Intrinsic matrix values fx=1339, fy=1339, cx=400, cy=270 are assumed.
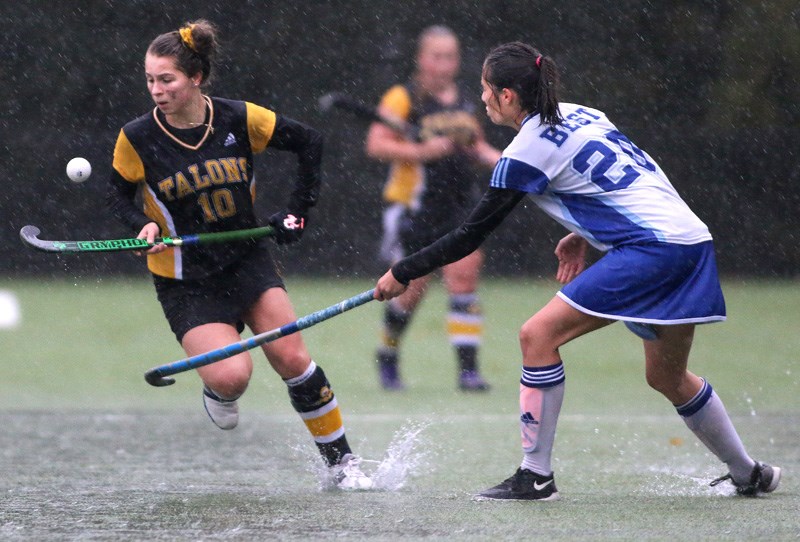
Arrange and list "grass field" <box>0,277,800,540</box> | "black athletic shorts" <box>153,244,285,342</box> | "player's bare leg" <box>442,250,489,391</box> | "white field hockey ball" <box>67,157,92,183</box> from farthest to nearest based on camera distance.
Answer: "player's bare leg" <box>442,250,489,391</box>
"white field hockey ball" <box>67,157,92,183</box>
"black athletic shorts" <box>153,244,285,342</box>
"grass field" <box>0,277,800,540</box>

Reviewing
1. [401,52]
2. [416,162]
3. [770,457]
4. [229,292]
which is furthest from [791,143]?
[229,292]

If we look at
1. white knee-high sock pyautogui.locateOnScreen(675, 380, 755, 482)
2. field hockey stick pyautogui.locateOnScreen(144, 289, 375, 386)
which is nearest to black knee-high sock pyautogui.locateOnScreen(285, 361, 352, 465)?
field hockey stick pyautogui.locateOnScreen(144, 289, 375, 386)

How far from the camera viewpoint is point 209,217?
14.3ft

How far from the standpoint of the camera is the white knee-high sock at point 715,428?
403 cm

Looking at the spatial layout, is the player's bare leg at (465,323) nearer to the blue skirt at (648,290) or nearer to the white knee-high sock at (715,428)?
the white knee-high sock at (715,428)

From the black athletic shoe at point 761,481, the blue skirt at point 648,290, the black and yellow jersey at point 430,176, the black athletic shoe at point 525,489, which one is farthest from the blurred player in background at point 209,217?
the black and yellow jersey at point 430,176

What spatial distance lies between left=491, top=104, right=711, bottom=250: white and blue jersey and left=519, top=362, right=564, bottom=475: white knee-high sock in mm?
427

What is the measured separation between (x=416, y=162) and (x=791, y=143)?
4588mm

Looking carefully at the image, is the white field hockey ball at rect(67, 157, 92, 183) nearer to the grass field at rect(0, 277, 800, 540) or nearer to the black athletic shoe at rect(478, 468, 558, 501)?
the grass field at rect(0, 277, 800, 540)

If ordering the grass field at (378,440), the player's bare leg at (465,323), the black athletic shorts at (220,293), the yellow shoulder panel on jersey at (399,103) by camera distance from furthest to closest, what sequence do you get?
1. the yellow shoulder panel on jersey at (399,103)
2. the player's bare leg at (465,323)
3. the black athletic shorts at (220,293)
4. the grass field at (378,440)

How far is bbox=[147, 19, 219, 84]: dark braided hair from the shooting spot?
4.27 meters

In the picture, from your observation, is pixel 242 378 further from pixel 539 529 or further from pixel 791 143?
pixel 791 143

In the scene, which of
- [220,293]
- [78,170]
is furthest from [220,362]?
[78,170]

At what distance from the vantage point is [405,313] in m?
7.12
